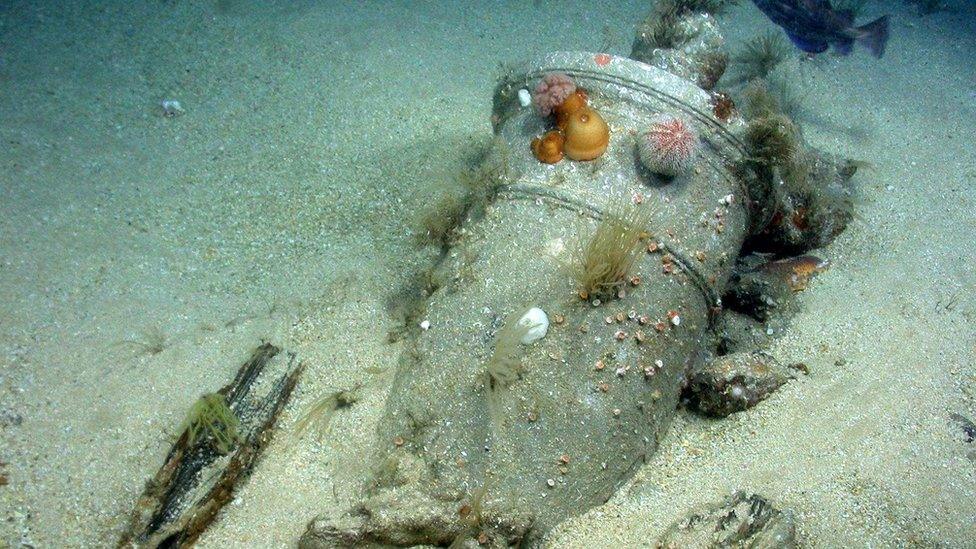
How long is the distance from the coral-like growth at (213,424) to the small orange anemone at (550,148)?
265 centimetres

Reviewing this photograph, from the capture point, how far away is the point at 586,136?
3662 millimetres

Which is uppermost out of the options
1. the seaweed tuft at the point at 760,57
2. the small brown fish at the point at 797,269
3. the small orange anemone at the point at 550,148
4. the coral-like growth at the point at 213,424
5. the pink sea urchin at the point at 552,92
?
the pink sea urchin at the point at 552,92

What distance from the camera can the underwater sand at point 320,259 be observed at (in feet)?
10.6

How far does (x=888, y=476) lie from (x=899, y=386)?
85 centimetres

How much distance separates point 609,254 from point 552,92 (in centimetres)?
132

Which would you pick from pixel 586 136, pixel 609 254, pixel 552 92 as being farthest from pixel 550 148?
pixel 609 254

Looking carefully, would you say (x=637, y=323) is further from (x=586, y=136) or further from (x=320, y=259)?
(x=320, y=259)

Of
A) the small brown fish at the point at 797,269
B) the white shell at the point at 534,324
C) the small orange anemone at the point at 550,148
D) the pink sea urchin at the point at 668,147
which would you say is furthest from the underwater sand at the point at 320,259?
the pink sea urchin at the point at 668,147

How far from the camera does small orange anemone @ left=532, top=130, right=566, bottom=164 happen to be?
12.3 feet

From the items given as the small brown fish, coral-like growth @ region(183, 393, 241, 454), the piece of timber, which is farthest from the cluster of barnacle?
coral-like growth @ region(183, 393, 241, 454)

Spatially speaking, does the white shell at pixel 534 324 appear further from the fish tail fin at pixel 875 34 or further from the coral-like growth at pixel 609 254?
the fish tail fin at pixel 875 34

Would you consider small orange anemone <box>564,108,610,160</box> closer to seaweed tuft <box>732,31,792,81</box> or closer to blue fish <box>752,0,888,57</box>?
blue fish <box>752,0,888,57</box>

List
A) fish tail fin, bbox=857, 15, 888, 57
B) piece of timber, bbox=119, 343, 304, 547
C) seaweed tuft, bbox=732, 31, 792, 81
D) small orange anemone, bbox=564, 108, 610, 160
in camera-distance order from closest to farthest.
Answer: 1. piece of timber, bbox=119, 343, 304, 547
2. small orange anemone, bbox=564, 108, 610, 160
3. fish tail fin, bbox=857, 15, 888, 57
4. seaweed tuft, bbox=732, 31, 792, 81

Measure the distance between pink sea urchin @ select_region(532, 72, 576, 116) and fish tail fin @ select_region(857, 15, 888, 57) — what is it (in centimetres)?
517
